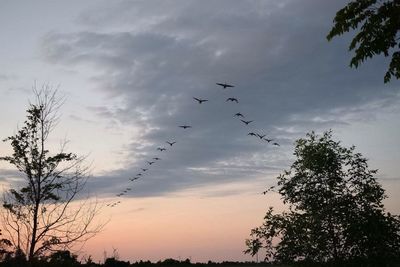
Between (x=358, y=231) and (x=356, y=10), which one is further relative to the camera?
(x=358, y=231)

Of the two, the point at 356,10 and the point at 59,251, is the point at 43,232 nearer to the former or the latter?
the point at 59,251

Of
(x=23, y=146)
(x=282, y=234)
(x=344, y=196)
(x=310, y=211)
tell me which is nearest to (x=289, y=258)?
(x=282, y=234)

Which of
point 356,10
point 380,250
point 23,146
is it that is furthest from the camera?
point 380,250

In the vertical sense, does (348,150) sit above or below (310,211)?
above

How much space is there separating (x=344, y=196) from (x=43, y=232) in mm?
19313

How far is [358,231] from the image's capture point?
2634 cm

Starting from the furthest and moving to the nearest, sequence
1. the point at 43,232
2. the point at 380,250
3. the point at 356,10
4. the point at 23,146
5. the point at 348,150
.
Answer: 1. the point at 348,150
2. the point at 380,250
3. the point at 23,146
4. the point at 43,232
5. the point at 356,10

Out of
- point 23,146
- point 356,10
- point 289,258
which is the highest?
point 356,10

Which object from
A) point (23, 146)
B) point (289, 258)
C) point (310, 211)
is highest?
point (23, 146)

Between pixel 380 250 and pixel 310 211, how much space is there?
4729mm

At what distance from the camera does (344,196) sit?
27969 mm

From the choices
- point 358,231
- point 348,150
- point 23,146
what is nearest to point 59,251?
point 23,146

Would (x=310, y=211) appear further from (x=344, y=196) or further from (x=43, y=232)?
(x=43, y=232)

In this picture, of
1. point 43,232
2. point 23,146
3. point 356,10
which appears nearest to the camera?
point 356,10
